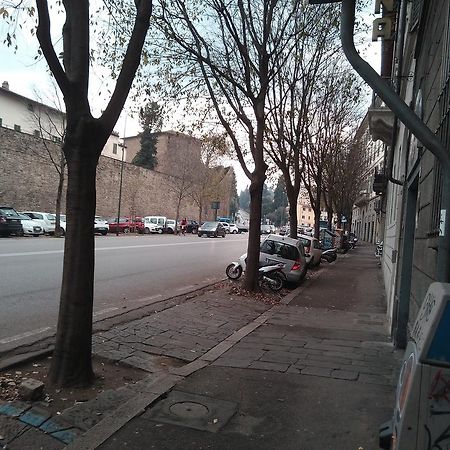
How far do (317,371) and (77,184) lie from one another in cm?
348

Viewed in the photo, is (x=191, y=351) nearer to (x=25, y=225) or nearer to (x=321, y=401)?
(x=321, y=401)

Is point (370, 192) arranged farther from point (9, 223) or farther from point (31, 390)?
point (31, 390)

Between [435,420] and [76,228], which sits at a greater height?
[76,228]

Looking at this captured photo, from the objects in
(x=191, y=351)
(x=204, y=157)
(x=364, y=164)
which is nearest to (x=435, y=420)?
(x=191, y=351)

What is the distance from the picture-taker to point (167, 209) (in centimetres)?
6147

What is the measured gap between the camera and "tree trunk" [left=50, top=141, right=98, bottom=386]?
4.66m

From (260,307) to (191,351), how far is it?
167 inches

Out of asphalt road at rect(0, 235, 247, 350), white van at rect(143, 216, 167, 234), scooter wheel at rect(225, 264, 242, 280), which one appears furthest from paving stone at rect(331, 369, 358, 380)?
white van at rect(143, 216, 167, 234)

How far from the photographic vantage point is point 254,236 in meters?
12.2

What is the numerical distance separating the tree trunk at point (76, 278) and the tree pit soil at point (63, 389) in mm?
132

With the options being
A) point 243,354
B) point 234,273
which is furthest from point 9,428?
point 234,273

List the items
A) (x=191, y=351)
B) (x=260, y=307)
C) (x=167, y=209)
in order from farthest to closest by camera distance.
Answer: (x=167, y=209), (x=260, y=307), (x=191, y=351)

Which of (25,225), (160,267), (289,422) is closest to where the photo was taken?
(289,422)

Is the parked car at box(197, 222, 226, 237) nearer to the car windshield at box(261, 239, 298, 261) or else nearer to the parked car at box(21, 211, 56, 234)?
the parked car at box(21, 211, 56, 234)
